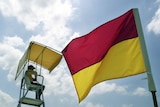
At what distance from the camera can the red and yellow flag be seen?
10.3 metres

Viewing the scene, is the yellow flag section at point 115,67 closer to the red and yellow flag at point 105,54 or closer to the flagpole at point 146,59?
the red and yellow flag at point 105,54

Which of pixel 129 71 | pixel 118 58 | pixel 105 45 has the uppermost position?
pixel 105 45

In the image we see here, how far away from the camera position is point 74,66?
38.6 feet

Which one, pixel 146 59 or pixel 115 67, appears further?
pixel 115 67

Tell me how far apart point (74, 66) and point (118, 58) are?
6.60 ft

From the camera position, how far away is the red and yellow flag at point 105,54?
10.3m

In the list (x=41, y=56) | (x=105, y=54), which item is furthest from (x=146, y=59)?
(x=41, y=56)

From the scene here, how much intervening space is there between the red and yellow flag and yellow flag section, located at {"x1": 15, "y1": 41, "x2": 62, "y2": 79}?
5.71 m

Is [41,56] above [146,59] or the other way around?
above

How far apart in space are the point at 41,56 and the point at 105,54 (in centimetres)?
798

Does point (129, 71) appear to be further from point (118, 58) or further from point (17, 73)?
point (17, 73)

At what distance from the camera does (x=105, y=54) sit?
11.1 meters

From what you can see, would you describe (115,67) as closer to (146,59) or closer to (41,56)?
(146,59)

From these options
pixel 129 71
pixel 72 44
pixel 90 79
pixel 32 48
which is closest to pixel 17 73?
pixel 32 48
